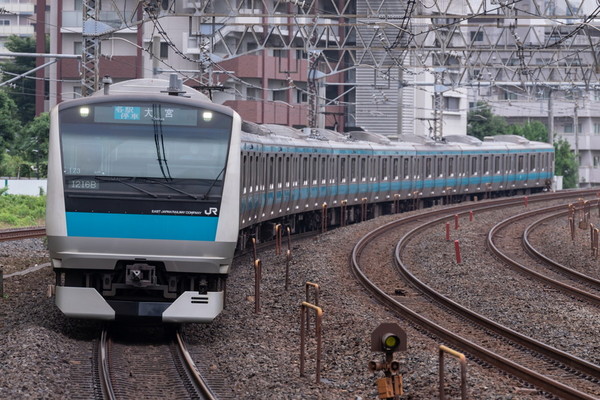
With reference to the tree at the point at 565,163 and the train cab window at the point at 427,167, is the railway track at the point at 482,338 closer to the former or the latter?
the train cab window at the point at 427,167

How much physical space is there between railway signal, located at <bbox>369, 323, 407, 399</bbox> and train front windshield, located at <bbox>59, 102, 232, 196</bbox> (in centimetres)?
362

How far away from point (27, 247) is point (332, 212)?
33.0 feet

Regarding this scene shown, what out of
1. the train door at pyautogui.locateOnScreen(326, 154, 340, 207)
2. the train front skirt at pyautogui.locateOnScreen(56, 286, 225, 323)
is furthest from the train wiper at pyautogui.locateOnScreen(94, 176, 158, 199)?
the train door at pyautogui.locateOnScreen(326, 154, 340, 207)

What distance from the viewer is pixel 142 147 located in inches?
453

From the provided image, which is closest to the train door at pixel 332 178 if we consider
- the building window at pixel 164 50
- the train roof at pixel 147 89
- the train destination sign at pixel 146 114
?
the train roof at pixel 147 89

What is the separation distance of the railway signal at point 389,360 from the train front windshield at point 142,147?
3.62m

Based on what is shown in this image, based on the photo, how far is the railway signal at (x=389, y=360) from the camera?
8.34 metres

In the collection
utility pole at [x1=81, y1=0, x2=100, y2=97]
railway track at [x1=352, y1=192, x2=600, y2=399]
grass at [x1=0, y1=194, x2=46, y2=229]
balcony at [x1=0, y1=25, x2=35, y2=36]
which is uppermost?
balcony at [x1=0, y1=25, x2=35, y2=36]

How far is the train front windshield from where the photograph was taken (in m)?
11.4

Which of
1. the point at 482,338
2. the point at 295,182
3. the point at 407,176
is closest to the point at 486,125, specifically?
the point at 407,176

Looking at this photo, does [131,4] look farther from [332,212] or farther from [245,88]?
→ [332,212]

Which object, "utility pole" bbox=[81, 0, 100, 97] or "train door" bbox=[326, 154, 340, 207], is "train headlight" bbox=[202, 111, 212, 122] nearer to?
"utility pole" bbox=[81, 0, 100, 97]

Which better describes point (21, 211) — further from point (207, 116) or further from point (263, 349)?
point (263, 349)

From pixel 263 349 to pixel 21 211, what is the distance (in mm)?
24454
